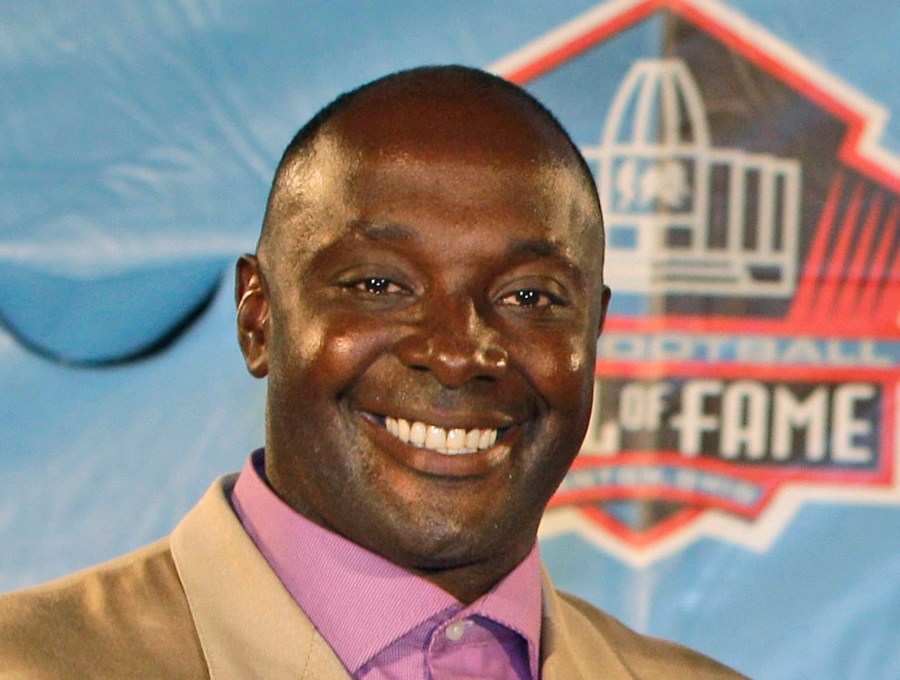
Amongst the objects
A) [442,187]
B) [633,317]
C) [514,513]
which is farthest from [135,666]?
[633,317]

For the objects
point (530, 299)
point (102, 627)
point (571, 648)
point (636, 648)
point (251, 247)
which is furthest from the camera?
point (251, 247)

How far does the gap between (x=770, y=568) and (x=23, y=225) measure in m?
1.08

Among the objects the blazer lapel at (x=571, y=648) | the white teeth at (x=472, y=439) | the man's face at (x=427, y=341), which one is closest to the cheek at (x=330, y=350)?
the man's face at (x=427, y=341)

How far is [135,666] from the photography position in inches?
52.9

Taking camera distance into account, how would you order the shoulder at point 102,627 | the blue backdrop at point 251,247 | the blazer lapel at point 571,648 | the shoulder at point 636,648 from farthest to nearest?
the blue backdrop at point 251,247 < the shoulder at point 636,648 < the blazer lapel at point 571,648 < the shoulder at point 102,627

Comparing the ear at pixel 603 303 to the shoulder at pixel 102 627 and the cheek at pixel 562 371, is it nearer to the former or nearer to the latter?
the cheek at pixel 562 371

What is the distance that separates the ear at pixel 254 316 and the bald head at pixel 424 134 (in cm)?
3

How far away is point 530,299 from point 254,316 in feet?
0.88

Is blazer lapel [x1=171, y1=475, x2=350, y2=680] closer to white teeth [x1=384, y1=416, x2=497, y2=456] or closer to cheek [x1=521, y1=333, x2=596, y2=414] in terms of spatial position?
white teeth [x1=384, y1=416, x2=497, y2=456]

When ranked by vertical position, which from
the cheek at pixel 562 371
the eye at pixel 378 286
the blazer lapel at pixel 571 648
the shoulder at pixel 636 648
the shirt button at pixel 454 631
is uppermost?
the eye at pixel 378 286

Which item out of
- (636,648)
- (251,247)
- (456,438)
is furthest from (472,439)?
(251,247)

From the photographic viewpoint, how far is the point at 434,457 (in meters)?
1.42

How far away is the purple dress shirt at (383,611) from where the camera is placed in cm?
143

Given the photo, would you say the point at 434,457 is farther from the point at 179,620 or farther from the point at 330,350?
the point at 179,620
